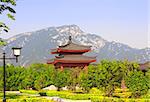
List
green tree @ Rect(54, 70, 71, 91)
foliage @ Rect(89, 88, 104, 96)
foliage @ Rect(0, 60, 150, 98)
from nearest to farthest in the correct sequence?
foliage @ Rect(0, 60, 150, 98) < foliage @ Rect(89, 88, 104, 96) < green tree @ Rect(54, 70, 71, 91)

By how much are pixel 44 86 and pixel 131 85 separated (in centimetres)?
1837

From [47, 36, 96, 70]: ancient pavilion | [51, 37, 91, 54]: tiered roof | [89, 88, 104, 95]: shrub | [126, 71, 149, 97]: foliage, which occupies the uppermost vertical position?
[51, 37, 91, 54]: tiered roof

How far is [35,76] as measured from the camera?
51.8m

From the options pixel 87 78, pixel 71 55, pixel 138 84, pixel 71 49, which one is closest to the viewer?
pixel 138 84

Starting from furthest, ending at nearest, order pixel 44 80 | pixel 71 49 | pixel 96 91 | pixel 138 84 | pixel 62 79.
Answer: pixel 71 49
pixel 44 80
pixel 62 79
pixel 96 91
pixel 138 84

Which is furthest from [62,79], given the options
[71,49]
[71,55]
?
[71,49]

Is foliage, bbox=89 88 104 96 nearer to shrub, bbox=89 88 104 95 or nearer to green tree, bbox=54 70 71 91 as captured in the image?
shrub, bbox=89 88 104 95

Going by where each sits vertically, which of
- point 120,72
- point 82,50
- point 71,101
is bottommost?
point 71,101

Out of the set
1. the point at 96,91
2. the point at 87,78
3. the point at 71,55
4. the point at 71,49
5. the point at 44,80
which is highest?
the point at 71,49

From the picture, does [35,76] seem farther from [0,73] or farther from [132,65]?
[132,65]

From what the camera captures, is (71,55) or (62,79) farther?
(71,55)

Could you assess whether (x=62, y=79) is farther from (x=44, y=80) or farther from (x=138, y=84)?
(x=138, y=84)

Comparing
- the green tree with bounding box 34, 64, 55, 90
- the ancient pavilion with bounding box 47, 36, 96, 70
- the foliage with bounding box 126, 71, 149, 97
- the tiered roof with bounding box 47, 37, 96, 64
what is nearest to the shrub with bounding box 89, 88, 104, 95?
the foliage with bounding box 126, 71, 149, 97

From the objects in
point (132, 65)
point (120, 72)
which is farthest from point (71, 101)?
point (132, 65)
